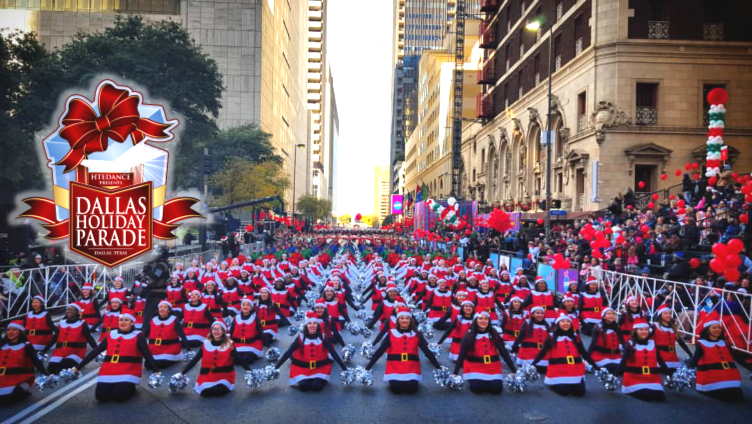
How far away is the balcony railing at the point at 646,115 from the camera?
26859mm

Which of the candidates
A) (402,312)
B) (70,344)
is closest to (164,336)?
(70,344)

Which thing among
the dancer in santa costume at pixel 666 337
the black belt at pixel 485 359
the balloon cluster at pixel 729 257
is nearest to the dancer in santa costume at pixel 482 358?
the black belt at pixel 485 359

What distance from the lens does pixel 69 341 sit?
9.99 meters

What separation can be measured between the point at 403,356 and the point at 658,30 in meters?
24.6

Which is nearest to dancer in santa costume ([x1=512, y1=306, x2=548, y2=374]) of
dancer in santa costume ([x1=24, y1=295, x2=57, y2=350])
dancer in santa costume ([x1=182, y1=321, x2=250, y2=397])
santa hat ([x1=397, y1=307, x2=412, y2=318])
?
santa hat ([x1=397, y1=307, x2=412, y2=318])

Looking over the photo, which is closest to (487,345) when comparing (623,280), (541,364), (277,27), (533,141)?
(541,364)

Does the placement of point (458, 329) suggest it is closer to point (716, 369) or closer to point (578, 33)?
point (716, 369)

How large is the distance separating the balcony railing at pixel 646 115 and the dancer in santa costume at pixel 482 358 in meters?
21.6

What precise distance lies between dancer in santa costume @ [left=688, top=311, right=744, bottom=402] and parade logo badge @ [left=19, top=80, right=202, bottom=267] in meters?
7.63

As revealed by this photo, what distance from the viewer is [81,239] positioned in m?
6.99

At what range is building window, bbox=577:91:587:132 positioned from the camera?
2905cm

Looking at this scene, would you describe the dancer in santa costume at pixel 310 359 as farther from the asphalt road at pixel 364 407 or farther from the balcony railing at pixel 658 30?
the balcony railing at pixel 658 30

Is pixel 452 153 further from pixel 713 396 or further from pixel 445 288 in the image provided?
pixel 713 396

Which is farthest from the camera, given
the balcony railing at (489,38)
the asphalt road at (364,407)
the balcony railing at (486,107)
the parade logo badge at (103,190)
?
the balcony railing at (489,38)
